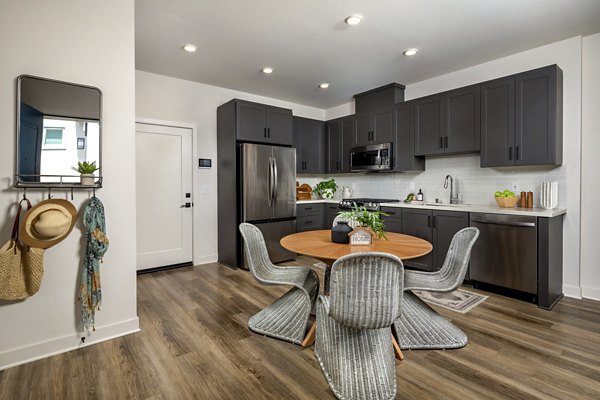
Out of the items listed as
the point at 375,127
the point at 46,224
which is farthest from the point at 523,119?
the point at 46,224

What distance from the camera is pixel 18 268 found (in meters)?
1.96

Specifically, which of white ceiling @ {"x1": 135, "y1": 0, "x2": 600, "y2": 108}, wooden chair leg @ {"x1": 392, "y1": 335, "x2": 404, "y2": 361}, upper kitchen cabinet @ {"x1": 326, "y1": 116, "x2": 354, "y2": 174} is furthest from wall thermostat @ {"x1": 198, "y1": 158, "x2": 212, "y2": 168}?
wooden chair leg @ {"x1": 392, "y1": 335, "x2": 404, "y2": 361}

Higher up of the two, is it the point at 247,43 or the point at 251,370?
the point at 247,43

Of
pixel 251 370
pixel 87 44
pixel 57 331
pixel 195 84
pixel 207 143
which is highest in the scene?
pixel 195 84

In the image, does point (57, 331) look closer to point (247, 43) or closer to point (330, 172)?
point (247, 43)

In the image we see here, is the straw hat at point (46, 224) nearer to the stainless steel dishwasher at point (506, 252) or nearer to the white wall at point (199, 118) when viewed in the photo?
the white wall at point (199, 118)

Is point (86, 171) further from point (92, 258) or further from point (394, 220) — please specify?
point (394, 220)

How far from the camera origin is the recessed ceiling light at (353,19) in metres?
2.81

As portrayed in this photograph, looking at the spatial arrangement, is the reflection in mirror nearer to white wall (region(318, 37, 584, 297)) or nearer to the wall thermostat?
the wall thermostat

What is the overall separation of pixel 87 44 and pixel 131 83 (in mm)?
360

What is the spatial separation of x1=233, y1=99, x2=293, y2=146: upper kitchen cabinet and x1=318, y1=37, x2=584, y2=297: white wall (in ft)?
6.83

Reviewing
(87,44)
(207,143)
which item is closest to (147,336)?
(87,44)

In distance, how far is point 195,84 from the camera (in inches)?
179

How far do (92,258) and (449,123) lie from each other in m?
4.05
